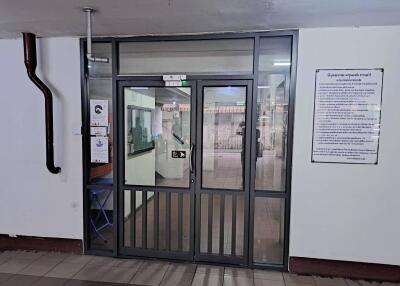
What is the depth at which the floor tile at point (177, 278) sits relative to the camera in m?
2.63

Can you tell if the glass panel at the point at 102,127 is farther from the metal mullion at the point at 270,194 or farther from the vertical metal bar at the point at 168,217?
the metal mullion at the point at 270,194

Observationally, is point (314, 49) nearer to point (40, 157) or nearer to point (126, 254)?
point (126, 254)

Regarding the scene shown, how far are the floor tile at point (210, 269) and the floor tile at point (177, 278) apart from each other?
109 millimetres

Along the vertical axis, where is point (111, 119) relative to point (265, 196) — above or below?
above

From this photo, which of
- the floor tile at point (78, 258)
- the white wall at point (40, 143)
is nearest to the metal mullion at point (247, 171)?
the floor tile at point (78, 258)

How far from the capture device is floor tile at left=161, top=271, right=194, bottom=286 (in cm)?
263

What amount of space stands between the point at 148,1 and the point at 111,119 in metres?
1.42

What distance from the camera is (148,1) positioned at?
80.4 inches

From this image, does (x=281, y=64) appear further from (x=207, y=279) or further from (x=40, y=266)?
(x=40, y=266)

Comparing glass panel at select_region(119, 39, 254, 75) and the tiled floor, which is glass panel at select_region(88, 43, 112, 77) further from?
the tiled floor

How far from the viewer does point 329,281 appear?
106 inches

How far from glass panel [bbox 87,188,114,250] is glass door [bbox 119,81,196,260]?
27 centimetres

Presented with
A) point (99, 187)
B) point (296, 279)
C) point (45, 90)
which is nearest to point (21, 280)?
point (99, 187)

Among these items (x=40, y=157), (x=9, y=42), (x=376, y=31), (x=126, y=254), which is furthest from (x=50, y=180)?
(x=376, y=31)
